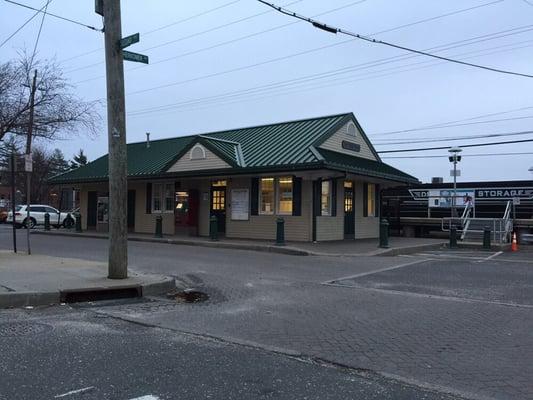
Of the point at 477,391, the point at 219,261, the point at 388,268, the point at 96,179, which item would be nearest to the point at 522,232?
the point at 388,268

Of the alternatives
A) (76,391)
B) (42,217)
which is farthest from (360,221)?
(42,217)

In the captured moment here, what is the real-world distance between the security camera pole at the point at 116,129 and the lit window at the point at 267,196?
38.1ft

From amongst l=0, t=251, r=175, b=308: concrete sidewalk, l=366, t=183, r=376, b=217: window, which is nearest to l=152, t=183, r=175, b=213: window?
l=366, t=183, r=376, b=217: window

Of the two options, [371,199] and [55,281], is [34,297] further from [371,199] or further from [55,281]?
[371,199]

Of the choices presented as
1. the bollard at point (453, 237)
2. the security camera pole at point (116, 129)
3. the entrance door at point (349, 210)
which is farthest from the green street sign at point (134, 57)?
the bollard at point (453, 237)

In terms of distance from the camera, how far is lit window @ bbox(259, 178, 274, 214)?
22.4 meters

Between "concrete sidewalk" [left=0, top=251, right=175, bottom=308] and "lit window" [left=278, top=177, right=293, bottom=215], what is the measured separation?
9.66 metres

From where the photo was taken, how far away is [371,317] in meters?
8.67

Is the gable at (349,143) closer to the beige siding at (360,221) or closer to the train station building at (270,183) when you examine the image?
the train station building at (270,183)

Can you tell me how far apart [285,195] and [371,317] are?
1350 centimetres

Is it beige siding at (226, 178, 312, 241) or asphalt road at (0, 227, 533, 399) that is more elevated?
beige siding at (226, 178, 312, 241)

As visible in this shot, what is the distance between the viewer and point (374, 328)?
789 centimetres

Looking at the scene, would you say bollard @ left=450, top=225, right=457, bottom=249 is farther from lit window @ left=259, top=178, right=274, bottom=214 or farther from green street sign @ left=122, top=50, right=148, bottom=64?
green street sign @ left=122, top=50, right=148, bottom=64

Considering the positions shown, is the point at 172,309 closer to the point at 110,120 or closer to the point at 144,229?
the point at 110,120
